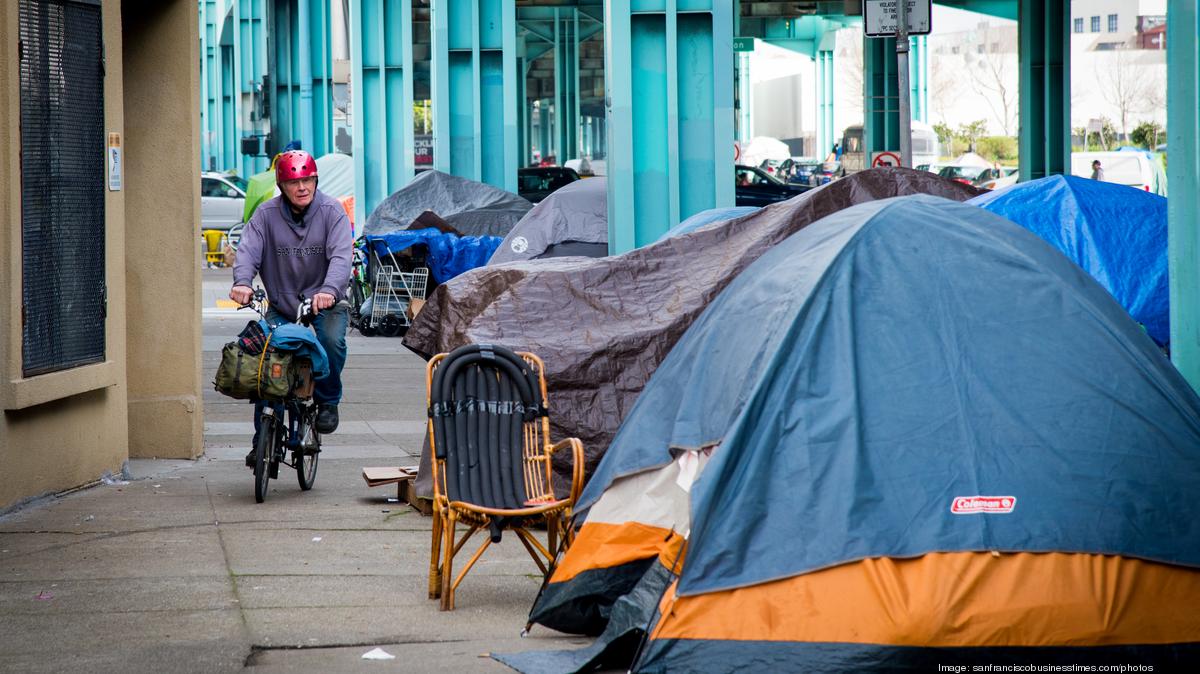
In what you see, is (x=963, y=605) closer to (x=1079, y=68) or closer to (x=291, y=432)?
(x=291, y=432)

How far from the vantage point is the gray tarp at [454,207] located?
69.8 feet

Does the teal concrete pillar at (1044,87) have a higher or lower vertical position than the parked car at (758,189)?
higher

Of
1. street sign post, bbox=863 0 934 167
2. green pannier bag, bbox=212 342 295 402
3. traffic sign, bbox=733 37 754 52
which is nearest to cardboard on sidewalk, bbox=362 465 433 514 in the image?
green pannier bag, bbox=212 342 295 402

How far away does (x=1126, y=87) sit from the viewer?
3772 inches

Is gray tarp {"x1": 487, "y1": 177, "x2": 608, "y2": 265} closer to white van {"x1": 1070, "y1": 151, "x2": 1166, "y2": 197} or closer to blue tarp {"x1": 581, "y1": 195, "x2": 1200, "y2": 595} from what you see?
blue tarp {"x1": 581, "y1": 195, "x2": 1200, "y2": 595}

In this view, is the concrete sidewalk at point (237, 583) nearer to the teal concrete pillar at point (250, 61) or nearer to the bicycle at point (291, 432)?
the bicycle at point (291, 432)

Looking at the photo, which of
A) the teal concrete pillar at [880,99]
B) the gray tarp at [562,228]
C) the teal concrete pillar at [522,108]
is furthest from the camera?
the teal concrete pillar at [522,108]

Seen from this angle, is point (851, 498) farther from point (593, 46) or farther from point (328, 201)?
point (593, 46)

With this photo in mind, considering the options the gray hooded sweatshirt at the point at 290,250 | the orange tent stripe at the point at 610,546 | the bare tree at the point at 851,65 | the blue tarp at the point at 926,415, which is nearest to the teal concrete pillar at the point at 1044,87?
the gray hooded sweatshirt at the point at 290,250

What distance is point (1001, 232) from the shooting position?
620cm

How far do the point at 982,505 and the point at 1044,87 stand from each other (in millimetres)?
24196

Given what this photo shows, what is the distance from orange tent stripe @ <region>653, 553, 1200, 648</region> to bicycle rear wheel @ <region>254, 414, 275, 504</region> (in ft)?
12.5

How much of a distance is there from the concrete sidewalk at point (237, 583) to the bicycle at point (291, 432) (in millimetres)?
156

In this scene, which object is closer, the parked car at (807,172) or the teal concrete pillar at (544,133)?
the parked car at (807,172)
